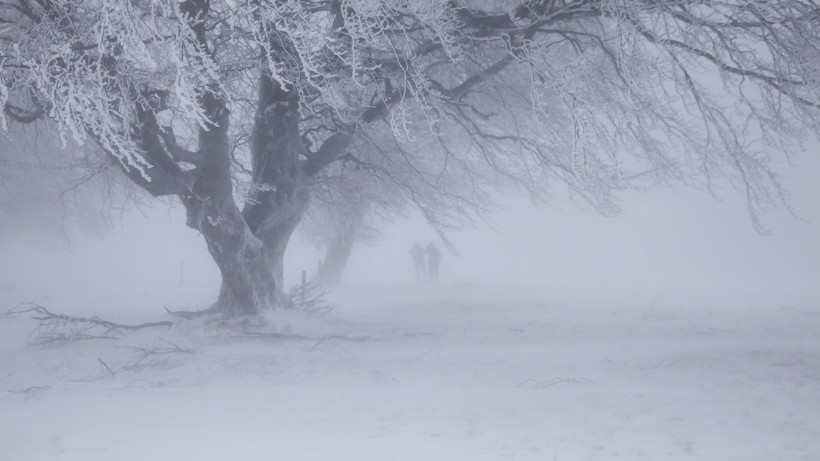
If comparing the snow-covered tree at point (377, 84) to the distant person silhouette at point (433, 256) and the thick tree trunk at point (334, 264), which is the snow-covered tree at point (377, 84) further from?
the distant person silhouette at point (433, 256)

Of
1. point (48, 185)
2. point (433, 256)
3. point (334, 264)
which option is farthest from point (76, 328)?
point (433, 256)

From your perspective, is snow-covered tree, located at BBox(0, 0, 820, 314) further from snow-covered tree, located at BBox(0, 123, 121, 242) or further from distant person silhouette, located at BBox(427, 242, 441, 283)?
distant person silhouette, located at BBox(427, 242, 441, 283)

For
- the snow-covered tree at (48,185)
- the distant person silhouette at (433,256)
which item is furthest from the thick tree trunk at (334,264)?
the snow-covered tree at (48,185)

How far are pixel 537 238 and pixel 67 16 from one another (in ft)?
172

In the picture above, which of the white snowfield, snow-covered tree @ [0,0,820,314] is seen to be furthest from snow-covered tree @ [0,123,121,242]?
the white snowfield

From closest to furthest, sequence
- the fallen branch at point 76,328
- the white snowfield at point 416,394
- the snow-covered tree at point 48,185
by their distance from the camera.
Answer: the white snowfield at point 416,394 → the fallen branch at point 76,328 → the snow-covered tree at point 48,185

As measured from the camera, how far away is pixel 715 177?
7422mm

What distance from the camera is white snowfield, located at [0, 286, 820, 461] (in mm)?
3672

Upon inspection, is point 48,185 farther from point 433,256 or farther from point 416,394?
point 416,394

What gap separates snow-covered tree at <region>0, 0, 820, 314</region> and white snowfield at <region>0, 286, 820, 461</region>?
71.7 inches

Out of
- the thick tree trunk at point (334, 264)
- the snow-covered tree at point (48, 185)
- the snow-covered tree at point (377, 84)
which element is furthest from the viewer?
the thick tree trunk at point (334, 264)

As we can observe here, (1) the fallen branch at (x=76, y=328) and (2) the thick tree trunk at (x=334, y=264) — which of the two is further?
(2) the thick tree trunk at (x=334, y=264)

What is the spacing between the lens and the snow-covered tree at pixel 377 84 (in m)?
5.53

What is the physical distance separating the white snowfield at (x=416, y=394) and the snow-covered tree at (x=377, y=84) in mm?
1820
